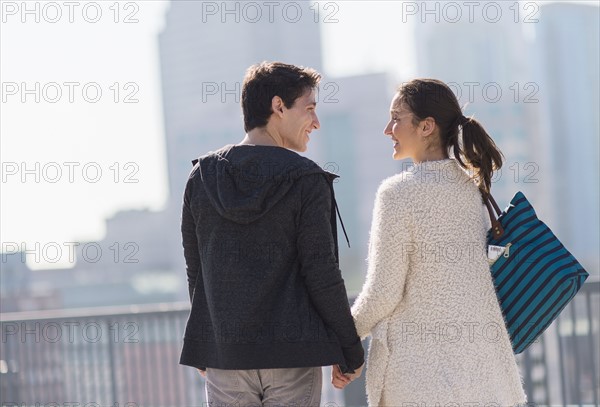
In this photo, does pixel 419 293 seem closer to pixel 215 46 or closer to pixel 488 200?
pixel 488 200

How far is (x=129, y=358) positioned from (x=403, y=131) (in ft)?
14.2

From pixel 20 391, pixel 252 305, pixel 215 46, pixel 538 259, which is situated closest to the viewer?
pixel 252 305

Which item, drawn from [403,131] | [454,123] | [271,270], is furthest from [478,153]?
[271,270]

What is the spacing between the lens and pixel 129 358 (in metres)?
7.02

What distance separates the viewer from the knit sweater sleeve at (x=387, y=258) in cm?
306

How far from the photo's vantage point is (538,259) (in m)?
3.10

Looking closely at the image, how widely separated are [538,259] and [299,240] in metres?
0.75

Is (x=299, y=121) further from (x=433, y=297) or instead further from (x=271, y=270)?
(x=433, y=297)

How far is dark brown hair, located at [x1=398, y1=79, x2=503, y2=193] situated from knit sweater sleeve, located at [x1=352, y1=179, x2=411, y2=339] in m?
0.26

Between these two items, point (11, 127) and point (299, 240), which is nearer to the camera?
point (299, 240)

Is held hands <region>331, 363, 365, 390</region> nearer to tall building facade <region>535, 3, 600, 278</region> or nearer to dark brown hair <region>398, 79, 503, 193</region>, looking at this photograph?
dark brown hair <region>398, 79, 503, 193</region>

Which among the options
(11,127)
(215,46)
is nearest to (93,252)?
(11,127)

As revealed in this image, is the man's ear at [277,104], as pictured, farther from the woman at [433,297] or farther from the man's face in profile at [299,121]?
the woman at [433,297]

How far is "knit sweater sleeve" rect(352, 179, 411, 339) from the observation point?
306 centimetres
